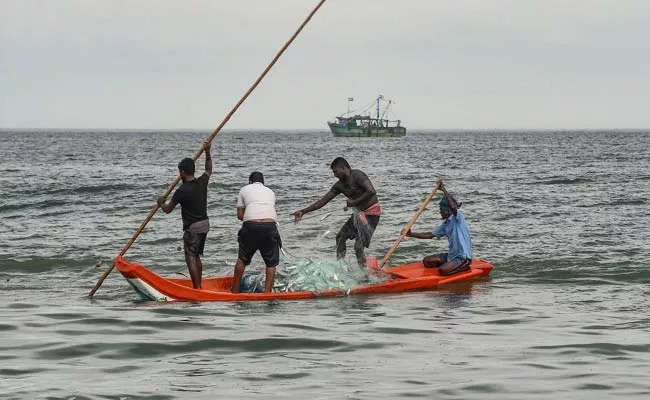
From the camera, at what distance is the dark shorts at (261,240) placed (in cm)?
1244

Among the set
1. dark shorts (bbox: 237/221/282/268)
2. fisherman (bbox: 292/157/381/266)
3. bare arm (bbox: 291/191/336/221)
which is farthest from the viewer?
fisherman (bbox: 292/157/381/266)

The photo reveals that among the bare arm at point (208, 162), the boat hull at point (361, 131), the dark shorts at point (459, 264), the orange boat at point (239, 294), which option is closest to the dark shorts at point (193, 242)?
the orange boat at point (239, 294)

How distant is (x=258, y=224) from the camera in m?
12.4

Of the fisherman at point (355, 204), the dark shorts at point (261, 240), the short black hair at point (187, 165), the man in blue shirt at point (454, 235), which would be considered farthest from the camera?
the man in blue shirt at point (454, 235)

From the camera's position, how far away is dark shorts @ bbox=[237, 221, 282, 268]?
12.4 metres

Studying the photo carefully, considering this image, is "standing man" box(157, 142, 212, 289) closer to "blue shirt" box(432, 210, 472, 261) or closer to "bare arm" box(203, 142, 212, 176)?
"bare arm" box(203, 142, 212, 176)

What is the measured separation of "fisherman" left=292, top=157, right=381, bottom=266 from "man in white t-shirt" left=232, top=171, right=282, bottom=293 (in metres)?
1.12

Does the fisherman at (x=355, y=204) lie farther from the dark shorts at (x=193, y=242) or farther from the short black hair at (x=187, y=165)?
the short black hair at (x=187, y=165)

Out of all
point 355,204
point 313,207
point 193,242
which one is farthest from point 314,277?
point 193,242

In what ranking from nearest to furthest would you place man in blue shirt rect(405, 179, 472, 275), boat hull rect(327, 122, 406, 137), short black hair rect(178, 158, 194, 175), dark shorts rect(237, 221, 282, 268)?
short black hair rect(178, 158, 194, 175) → dark shorts rect(237, 221, 282, 268) → man in blue shirt rect(405, 179, 472, 275) → boat hull rect(327, 122, 406, 137)

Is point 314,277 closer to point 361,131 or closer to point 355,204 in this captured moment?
point 355,204

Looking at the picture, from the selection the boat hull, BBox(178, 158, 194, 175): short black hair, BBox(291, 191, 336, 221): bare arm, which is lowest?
the boat hull

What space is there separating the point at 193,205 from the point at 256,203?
78 cm

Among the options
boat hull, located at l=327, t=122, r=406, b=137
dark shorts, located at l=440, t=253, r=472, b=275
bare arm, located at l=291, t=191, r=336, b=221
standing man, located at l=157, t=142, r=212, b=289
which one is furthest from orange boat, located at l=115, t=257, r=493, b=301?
boat hull, located at l=327, t=122, r=406, b=137
